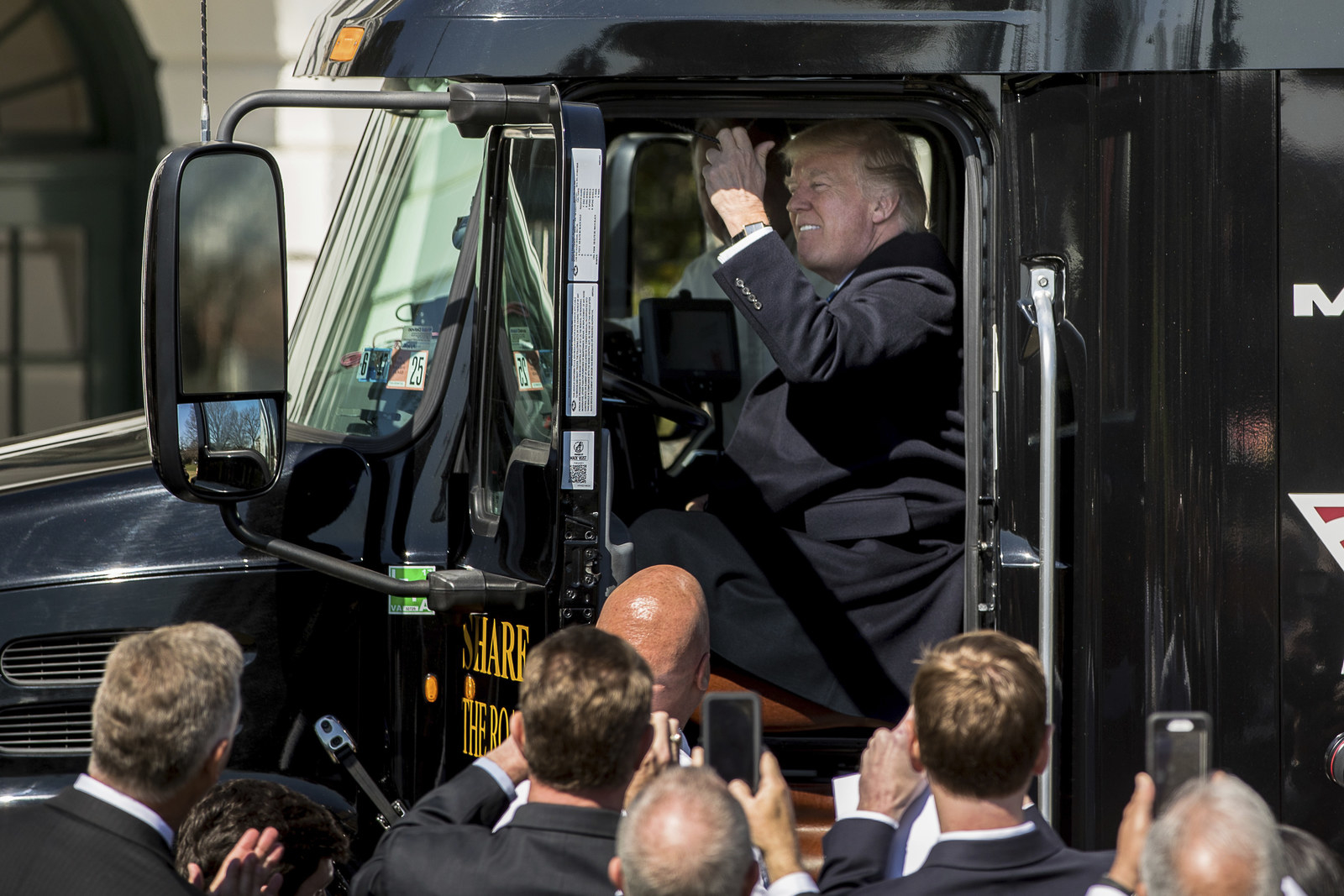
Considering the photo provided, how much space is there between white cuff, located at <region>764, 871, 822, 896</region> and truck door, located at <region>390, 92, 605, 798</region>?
73cm

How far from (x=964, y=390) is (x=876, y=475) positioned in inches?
11.5

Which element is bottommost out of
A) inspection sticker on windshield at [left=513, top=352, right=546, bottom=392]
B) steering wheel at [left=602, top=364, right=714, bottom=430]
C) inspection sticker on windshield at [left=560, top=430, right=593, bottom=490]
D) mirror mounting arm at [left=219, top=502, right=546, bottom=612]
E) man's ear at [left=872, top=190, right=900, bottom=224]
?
mirror mounting arm at [left=219, top=502, right=546, bottom=612]

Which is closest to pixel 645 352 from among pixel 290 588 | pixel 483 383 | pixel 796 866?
pixel 483 383

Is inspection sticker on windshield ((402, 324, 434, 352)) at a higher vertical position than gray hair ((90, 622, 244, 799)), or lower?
higher

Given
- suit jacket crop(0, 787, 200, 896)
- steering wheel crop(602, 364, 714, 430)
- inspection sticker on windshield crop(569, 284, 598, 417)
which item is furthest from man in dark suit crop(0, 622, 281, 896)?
steering wheel crop(602, 364, 714, 430)

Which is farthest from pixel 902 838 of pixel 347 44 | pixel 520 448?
pixel 347 44

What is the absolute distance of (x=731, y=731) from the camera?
73.9 inches

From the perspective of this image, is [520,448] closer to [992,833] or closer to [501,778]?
[501,778]

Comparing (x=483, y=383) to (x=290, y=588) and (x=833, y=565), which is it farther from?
(x=833, y=565)

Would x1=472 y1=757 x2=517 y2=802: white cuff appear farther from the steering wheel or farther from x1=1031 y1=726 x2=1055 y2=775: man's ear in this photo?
the steering wheel

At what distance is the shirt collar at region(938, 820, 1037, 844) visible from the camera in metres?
1.93

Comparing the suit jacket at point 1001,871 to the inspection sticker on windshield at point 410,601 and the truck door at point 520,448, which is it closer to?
the truck door at point 520,448

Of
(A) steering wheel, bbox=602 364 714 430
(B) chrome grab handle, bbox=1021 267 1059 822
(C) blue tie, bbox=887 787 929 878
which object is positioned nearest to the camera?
(C) blue tie, bbox=887 787 929 878

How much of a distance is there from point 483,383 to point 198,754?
1118 millimetres
